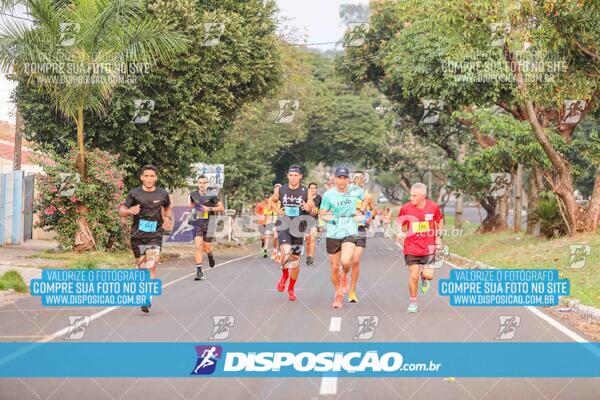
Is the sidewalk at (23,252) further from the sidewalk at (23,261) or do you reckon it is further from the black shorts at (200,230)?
the black shorts at (200,230)

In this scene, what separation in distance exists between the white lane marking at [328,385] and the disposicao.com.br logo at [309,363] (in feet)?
0.93

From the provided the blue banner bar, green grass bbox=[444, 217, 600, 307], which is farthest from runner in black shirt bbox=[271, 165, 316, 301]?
the blue banner bar

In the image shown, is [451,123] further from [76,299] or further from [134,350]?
[134,350]

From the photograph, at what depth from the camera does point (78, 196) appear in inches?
1028

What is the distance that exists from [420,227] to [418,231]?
0.25 ft

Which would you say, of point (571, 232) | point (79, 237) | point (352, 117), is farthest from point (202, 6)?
point (352, 117)

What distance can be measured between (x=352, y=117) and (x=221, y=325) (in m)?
54.9

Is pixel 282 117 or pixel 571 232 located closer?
pixel 571 232

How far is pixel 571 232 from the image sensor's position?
27266mm

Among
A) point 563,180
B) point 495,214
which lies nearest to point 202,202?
point 563,180

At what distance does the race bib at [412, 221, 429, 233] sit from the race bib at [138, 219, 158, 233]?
3875 millimetres

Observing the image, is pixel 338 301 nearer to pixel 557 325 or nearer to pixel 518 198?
pixel 557 325

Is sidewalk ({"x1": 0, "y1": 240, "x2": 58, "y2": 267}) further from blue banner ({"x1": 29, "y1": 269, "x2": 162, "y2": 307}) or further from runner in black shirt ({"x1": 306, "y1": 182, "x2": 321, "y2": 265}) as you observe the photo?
runner in black shirt ({"x1": 306, "y1": 182, "x2": 321, "y2": 265})

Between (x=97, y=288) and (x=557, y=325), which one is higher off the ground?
(x=557, y=325)
